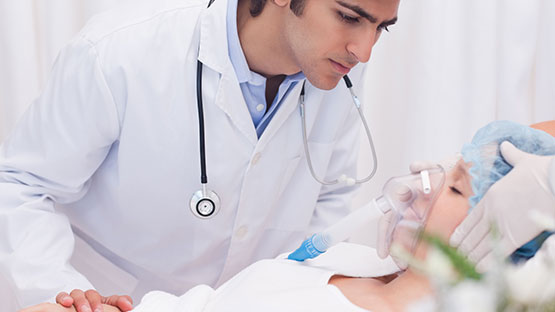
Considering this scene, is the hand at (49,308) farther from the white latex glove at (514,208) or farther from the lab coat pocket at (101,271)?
the white latex glove at (514,208)

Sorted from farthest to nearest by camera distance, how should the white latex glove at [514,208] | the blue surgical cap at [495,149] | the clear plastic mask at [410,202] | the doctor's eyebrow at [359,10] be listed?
the doctor's eyebrow at [359,10]
the clear plastic mask at [410,202]
the blue surgical cap at [495,149]
the white latex glove at [514,208]

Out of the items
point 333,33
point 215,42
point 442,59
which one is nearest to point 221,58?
point 215,42

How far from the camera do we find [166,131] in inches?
63.7

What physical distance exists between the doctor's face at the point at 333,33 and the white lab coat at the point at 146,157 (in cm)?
12

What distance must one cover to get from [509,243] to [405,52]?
A: 4.58 ft

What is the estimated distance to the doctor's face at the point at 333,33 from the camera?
4.88 feet

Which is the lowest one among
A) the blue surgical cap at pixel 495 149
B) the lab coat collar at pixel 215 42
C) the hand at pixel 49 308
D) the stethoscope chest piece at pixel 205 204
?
the hand at pixel 49 308

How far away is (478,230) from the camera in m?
1.15

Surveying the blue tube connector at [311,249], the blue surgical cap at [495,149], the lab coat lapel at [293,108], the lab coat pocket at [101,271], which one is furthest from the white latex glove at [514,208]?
the lab coat pocket at [101,271]

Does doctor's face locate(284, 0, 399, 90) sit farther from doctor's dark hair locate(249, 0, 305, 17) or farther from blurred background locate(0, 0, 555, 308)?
blurred background locate(0, 0, 555, 308)

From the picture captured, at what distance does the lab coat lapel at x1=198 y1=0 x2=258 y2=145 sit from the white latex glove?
660 mm

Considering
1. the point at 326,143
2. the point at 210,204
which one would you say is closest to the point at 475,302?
the point at 210,204

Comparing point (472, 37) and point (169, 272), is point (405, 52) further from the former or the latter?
point (169, 272)

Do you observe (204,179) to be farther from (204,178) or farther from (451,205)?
(451,205)
